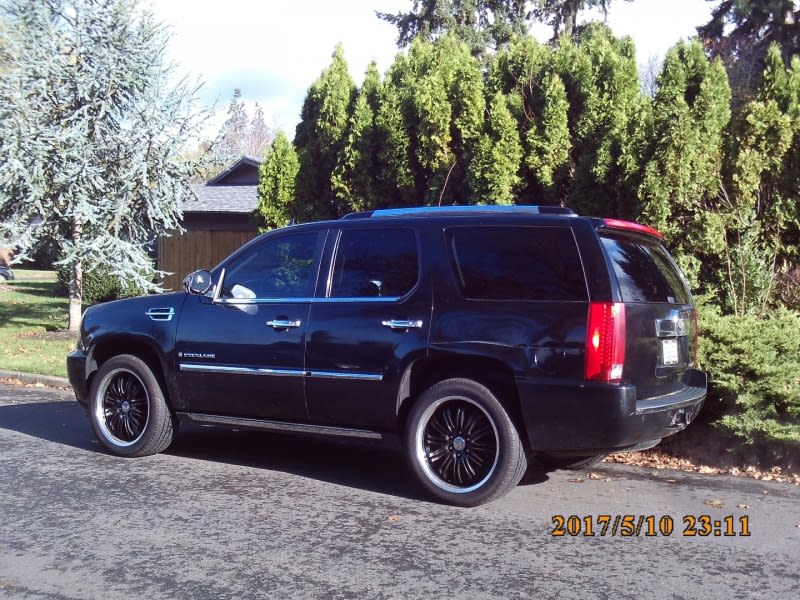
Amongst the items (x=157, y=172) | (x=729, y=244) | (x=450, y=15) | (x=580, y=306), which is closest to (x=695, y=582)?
(x=580, y=306)

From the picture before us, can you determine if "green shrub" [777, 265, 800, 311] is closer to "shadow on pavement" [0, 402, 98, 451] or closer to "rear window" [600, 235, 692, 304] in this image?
"rear window" [600, 235, 692, 304]

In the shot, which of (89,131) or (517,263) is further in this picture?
(89,131)

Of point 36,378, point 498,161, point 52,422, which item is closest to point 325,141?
point 498,161

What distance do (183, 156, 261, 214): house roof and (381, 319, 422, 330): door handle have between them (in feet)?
56.1

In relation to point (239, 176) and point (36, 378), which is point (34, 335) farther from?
point (239, 176)

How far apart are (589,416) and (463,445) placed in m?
0.94

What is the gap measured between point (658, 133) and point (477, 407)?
15.6 ft

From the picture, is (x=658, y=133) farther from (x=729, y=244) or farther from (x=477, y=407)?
(x=477, y=407)

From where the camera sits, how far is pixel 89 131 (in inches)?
603

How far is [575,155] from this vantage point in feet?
34.1

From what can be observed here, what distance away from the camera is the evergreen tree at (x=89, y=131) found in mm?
14555

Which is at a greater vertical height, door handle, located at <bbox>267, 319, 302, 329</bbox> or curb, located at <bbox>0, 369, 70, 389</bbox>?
door handle, located at <bbox>267, 319, 302, 329</bbox>
